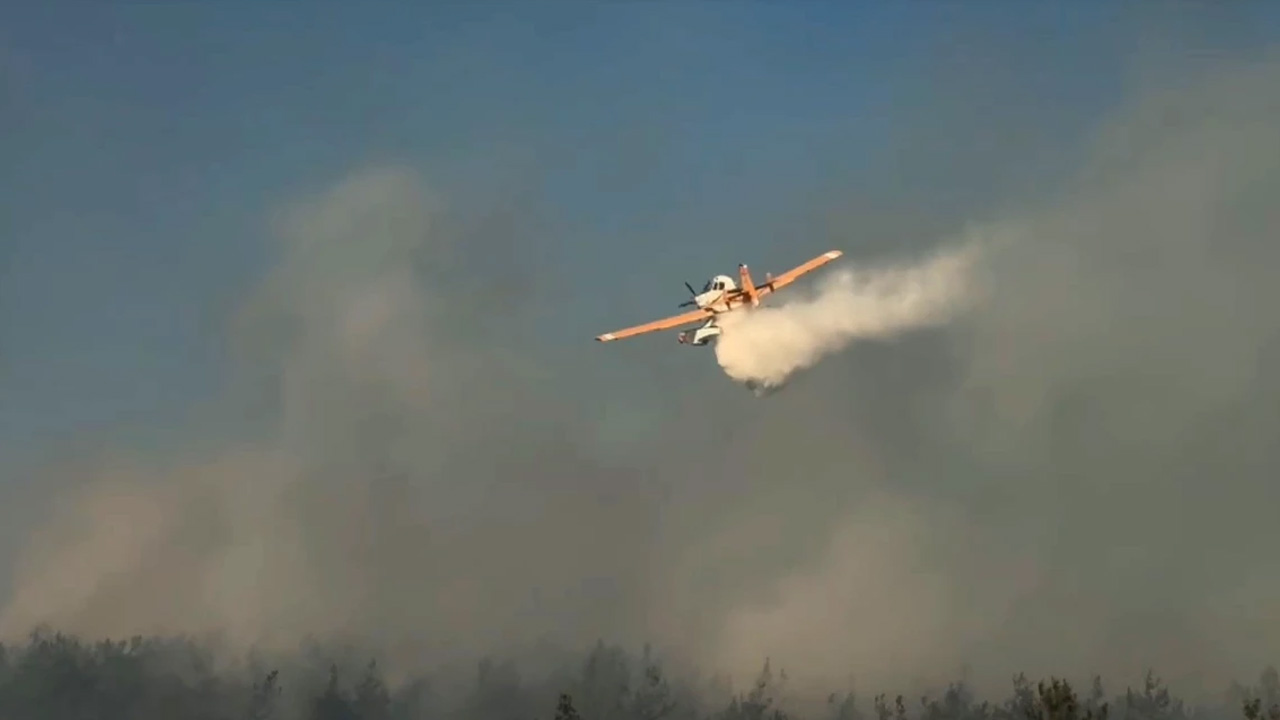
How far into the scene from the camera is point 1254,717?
417 ft

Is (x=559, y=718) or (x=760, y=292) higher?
(x=760, y=292)

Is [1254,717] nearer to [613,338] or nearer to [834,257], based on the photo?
[834,257]

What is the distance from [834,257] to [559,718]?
288 ft

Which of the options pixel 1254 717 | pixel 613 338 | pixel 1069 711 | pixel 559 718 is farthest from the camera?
pixel 559 718

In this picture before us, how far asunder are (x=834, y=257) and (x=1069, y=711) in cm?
4372

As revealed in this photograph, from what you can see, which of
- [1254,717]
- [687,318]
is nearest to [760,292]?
[687,318]

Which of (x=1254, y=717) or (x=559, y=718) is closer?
(x=1254, y=717)

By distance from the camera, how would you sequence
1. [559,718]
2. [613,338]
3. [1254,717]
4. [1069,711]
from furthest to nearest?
1. [559,718]
2. [1254,717]
3. [1069,711]
4. [613,338]

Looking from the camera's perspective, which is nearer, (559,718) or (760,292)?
(760,292)

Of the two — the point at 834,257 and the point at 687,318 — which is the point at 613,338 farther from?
the point at 834,257

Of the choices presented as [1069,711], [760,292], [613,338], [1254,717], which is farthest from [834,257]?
[1254,717]

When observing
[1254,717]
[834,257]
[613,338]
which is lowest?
[1254,717]

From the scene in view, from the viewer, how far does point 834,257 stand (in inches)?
3878

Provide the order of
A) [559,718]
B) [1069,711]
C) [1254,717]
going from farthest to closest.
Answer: [559,718], [1254,717], [1069,711]
